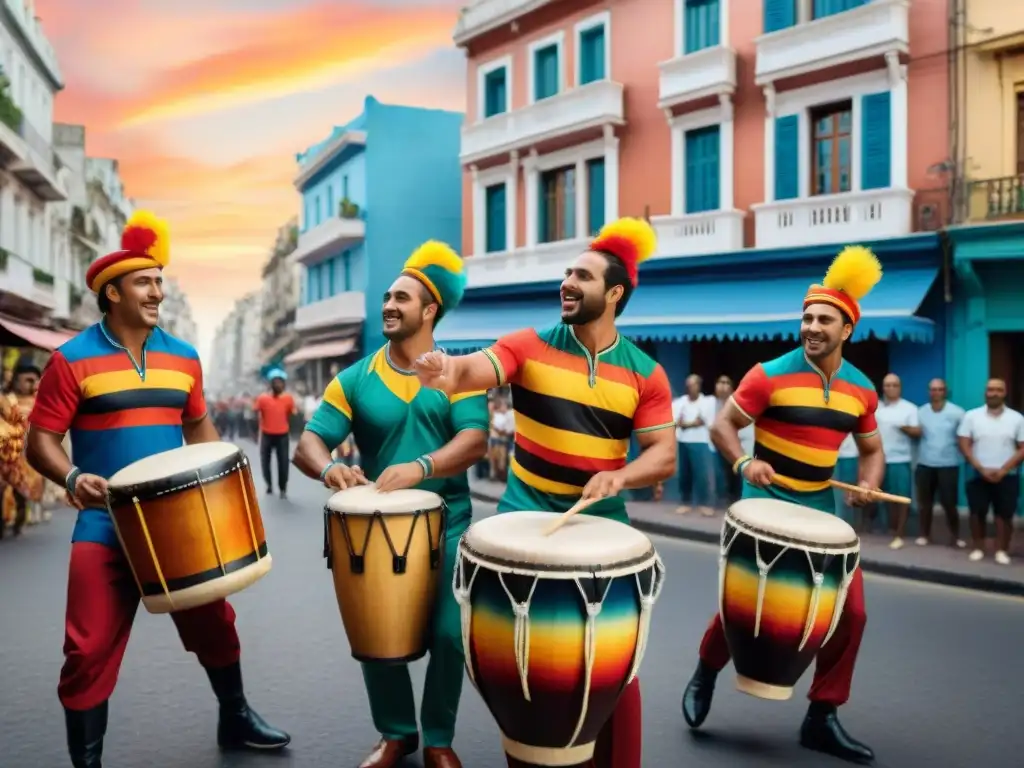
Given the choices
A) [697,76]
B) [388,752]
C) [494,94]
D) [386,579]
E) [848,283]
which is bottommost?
[388,752]

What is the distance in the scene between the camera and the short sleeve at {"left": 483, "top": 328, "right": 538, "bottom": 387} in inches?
146

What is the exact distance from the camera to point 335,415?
432cm

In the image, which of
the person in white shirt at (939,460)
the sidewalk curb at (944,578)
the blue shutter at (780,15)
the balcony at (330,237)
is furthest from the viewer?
the balcony at (330,237)

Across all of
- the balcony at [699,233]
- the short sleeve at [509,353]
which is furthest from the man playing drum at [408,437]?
the balcony at [699,233]

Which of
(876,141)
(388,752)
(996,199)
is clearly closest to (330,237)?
(876,141)

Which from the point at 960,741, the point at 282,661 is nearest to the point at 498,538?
the point at 960,741

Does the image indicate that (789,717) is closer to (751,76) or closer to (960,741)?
(960,741)

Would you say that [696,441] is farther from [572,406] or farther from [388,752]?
[572,406]

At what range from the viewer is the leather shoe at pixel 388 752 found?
4238mm

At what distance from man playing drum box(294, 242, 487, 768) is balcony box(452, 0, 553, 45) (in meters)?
17.8

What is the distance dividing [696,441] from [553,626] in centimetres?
1035

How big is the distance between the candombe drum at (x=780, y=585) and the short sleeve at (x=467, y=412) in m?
1.15

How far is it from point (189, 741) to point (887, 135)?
13571 millimetres

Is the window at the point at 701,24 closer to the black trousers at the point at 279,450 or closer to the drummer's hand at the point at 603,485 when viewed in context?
the black trousers at the point at 279,450
